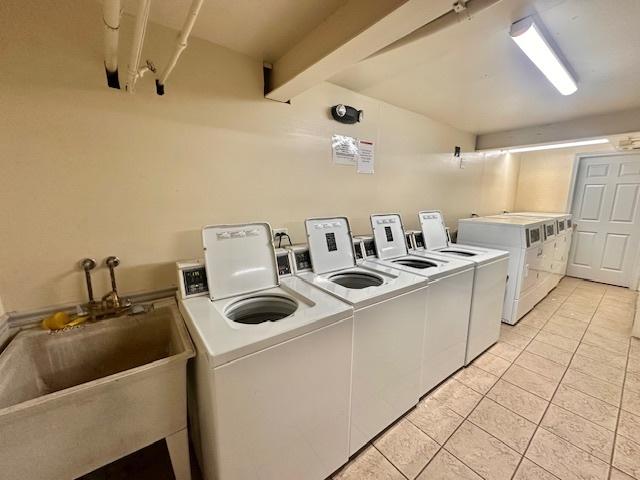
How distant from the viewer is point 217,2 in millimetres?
1104

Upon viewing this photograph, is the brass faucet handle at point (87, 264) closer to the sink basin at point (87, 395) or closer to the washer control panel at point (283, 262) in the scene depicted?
the sink basin at point (87, 395)

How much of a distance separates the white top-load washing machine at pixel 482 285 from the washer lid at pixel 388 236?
0.37m

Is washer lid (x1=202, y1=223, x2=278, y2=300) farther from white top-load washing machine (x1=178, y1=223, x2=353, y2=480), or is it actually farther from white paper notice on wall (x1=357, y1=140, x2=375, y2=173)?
white paper notice on wall (x1=357, y1=140, x2=375, y2=173)

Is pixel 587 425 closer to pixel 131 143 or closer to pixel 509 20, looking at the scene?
pixel 509 20

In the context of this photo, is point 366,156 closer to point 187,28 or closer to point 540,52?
point 540,52

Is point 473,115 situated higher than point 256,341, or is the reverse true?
point 473,115

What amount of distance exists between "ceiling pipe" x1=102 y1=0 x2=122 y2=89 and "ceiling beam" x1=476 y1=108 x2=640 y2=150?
3.83 metres

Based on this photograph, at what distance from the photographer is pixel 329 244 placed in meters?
1.76

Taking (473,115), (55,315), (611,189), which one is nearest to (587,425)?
(473,115)

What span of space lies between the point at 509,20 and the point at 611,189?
4228 millimetres

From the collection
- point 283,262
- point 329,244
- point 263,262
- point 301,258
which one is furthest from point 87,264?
point 329,244

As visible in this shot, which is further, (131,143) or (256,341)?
(131,143)

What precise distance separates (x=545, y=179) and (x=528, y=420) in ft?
13.6

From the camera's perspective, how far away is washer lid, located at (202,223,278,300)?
131 centimetres
